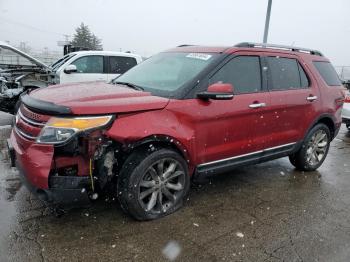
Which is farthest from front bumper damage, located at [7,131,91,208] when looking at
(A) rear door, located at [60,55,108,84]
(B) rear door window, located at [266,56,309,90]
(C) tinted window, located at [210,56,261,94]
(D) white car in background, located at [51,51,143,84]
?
(A) rear door, located at [60,55,108,84]

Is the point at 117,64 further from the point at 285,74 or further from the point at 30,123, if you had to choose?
the point at 30,123

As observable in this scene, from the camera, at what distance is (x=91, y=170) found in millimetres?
3088

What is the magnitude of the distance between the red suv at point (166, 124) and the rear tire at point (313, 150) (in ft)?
0.40

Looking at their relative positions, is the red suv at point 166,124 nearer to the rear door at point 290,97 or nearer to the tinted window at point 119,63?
the rear door at point 290,97

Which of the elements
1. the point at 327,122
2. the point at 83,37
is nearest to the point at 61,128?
the point at 327,122

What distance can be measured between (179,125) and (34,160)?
4.51 ft

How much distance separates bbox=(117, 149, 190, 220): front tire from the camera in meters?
3.25

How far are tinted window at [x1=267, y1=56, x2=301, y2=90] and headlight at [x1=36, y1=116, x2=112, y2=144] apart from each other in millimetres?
2478

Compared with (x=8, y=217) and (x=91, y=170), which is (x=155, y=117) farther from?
(x=8, y=217)

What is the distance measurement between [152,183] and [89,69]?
685cm

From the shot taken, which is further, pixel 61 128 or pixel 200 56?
pixel 200 56

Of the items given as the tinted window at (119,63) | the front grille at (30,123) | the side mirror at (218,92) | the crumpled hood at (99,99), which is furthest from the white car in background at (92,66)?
the side mirror at (218,92)

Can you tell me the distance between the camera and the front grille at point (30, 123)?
119 inches

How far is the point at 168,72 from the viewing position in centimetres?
412
